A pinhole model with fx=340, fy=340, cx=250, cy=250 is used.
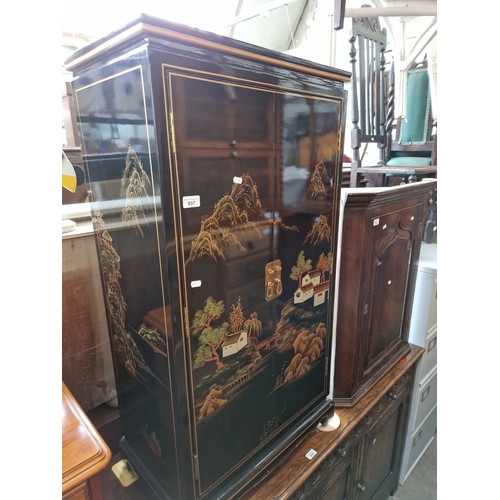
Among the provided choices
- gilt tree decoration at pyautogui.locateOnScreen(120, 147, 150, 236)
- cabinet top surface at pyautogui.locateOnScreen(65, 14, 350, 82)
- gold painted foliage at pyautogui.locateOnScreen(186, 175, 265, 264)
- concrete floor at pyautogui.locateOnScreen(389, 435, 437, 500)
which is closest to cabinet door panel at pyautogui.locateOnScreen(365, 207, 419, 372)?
gold painted foliage at pyautogui.locateOnScreen(186, 175, 265, 264)

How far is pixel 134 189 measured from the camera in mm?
833

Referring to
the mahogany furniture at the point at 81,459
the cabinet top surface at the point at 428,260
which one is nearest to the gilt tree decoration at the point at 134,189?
the mahogany furniture at the point at 81,459

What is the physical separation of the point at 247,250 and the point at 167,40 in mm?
535

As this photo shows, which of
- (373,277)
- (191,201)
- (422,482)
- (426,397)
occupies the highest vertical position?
(191,201)

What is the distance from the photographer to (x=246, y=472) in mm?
1136

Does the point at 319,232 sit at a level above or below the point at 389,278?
above

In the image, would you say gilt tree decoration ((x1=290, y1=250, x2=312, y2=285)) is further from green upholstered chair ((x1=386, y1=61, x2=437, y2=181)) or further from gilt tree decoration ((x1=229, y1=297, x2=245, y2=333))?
green upholstered chair ((x1=386, y1=61, x2=437, y2=181))

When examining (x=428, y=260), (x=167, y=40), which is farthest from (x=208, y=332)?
(x=428, y=260)

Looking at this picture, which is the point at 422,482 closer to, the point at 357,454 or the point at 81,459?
the point at 357,454

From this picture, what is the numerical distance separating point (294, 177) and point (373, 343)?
1061mm

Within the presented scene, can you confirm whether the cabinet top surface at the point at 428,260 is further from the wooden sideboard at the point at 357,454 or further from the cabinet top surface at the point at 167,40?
the cabinet top surface at the point at 167,40

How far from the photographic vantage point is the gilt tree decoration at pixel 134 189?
792 millimetres

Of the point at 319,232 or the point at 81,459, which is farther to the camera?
the point at 319,232
